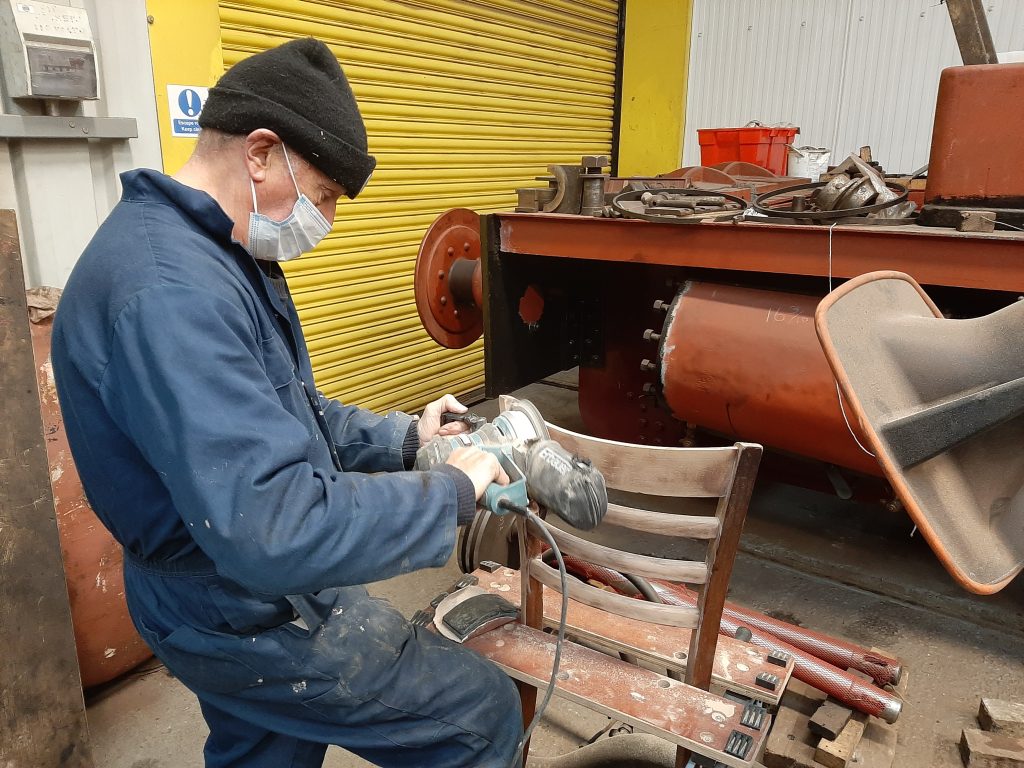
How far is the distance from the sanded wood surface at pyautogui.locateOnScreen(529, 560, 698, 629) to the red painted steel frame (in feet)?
4.71

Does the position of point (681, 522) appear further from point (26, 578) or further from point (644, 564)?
point (26, 578)

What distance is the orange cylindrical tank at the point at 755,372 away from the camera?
8.06 feet

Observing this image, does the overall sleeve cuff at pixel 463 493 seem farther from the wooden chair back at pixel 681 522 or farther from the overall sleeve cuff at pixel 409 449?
the overall sleeve cuff at pixel 409 449

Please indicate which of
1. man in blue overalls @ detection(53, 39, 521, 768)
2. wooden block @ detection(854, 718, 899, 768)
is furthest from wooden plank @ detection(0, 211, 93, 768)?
wooden block @ detection(854, 718, 899, 768)

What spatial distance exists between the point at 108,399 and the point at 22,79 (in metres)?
1.58

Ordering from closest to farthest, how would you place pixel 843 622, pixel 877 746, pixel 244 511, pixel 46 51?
1. pixel 244 511
2. pixel 877 746
3. pixel 46 51
4. pixel 843 622

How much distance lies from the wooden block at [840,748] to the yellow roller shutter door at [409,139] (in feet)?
9.63

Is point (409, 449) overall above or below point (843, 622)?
above

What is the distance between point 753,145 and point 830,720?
3835mm

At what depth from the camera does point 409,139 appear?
4172 mm

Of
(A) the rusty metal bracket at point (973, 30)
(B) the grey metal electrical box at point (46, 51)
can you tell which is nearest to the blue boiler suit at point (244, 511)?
(B) the grey metal electrical box at point (46, 51)

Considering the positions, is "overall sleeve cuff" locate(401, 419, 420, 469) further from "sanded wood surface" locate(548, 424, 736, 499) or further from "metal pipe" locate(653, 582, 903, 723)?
"metal pipe" locate(653, 582, 903, 723)

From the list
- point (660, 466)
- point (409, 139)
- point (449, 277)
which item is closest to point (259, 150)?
point (660, 466)

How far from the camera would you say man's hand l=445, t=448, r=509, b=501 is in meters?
1.33
